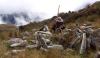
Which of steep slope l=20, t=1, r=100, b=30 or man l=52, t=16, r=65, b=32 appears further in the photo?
steep slope l=20, t=1, r=100, b=30

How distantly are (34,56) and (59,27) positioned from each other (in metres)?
11.8

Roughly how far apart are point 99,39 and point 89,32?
2.63 feet

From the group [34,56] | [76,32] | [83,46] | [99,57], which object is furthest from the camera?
[76,32]

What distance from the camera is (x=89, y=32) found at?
1493 cm

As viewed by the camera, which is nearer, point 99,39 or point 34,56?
point 34,56

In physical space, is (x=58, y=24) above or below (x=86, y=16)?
below

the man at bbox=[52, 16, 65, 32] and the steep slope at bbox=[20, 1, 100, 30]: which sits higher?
the steep slope at bbox=[20, 1, 100, 30]

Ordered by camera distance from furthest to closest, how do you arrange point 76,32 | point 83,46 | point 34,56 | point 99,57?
1. point 76,32
2. point 83,46
3. point 34,56
4. point 99,57

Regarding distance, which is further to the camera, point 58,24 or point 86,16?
point 86,16

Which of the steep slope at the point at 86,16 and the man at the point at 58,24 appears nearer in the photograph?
the man at the point at 58,24

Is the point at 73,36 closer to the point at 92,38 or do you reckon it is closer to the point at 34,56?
the point at 92,38

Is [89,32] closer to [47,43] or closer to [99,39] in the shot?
[99,39]

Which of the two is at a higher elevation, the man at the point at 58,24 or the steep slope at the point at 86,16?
the steep slope at the point at 86,16

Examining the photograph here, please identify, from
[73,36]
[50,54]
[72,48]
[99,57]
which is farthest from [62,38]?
[99,57]
